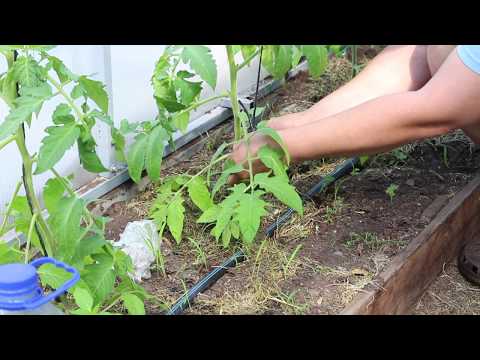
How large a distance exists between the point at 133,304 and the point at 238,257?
0.43 metres

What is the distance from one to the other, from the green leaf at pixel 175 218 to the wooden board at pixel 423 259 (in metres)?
0.52

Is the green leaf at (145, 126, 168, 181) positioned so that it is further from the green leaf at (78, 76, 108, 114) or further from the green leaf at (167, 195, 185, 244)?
the green leaf at (78, 76, 108, 114)

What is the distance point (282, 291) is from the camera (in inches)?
82.2

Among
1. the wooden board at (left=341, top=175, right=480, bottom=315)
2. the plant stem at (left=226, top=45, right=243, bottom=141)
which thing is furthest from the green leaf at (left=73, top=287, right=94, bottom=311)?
the plant stem at (left=226, top=45, right=243, bottom=141)

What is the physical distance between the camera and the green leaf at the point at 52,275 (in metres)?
1.61

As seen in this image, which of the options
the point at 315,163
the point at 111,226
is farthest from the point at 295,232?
the point at 111,226

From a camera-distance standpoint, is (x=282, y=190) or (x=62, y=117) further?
(x=282, y=190)

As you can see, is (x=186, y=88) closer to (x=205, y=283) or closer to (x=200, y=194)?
(x=200, y=194)

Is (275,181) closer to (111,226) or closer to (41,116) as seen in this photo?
(111,226)

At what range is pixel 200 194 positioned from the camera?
2.27m

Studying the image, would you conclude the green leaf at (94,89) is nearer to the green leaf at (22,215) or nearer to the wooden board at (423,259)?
the green leaf at (22,215)

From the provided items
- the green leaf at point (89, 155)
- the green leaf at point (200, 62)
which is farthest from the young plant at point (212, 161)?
the green leaf at point (89, 155)

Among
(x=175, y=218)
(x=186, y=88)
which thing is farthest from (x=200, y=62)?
(x=175, y=218)

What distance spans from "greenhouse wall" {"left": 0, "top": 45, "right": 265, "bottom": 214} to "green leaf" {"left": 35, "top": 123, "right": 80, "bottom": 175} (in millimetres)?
529
